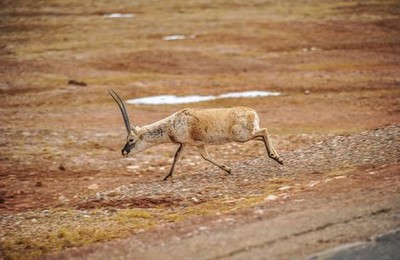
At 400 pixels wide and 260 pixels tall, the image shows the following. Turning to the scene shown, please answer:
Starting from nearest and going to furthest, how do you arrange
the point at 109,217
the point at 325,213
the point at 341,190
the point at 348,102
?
1. the point at 325,213
2. the point at 341,190
3. the point at 109,217
4. the point at 348,102

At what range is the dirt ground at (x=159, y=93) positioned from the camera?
47.6ft

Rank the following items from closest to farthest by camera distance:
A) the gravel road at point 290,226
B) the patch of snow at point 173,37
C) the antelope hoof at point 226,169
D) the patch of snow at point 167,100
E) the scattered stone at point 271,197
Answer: the gravel road at point 290,226 < the scattered stone at point 271,197 < the antelope hoof at point 226,169 < the patch of snow at point 167,100 < the patch of snow at point 173,37

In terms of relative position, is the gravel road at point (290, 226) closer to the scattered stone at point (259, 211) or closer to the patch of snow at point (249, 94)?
the scattered stone at point (259, 211)

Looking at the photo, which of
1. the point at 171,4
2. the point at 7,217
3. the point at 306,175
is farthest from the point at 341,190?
the point at 171,4

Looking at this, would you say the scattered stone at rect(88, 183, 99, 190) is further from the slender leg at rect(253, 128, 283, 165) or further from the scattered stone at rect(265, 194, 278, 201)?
the scattered stone at rect(265, 194, 278, 201)

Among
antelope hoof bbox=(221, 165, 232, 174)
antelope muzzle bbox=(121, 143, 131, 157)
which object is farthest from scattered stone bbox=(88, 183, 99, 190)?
antelope hoof bbox=(221, 165, 232, 174)

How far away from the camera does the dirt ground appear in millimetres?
14523

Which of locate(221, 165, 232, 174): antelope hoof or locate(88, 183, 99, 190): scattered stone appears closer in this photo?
locate(221, 165, 232, 174): antelope hoof

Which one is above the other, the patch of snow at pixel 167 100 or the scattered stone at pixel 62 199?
the scattered stone at pixel 62 199

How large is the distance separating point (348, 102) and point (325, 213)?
22.2m

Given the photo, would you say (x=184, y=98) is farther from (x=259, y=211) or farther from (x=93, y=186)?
(x=259, y=211)

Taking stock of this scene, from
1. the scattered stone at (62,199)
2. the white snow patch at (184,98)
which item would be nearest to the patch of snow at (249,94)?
the white snow patch at (184,98)

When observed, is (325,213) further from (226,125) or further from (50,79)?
(50,79)

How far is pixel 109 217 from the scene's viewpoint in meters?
13.9
